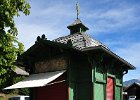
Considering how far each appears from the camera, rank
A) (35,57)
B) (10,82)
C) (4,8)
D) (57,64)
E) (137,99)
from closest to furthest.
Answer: (4,8) → (57,64) → (35,57) → (10,82) → (137,99)

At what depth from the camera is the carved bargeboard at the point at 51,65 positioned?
51.5 feet

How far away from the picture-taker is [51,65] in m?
16.3

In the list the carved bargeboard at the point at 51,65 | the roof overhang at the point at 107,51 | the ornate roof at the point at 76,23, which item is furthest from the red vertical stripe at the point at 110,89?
the ornate roof at the point at 76,23

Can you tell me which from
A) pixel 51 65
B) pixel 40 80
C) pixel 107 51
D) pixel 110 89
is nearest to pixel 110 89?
pixel 110 89

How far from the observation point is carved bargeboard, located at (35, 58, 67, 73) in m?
15.7

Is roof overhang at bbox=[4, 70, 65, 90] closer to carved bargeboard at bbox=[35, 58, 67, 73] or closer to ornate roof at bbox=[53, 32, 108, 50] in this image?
carved bargeboard at bbox=[35, 58, 67, 73]

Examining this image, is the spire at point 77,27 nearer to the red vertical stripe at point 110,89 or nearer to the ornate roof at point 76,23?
the ornate roof at point 76,23

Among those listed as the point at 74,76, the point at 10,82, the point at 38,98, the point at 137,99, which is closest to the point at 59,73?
the point at 74,76

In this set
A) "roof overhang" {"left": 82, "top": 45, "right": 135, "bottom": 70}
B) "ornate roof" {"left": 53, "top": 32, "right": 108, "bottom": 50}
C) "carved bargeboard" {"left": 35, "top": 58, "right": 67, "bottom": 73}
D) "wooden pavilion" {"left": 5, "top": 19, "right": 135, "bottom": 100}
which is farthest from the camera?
"ornate roof" {"left": 53, "top": 32, "right": 108, "bottom": 50}

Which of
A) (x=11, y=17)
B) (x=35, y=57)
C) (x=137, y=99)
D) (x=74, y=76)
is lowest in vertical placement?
(x=137, y=99)

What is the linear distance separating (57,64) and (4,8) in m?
3.84

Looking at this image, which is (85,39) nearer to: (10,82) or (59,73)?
(59,73)

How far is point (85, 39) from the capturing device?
16.9 meters

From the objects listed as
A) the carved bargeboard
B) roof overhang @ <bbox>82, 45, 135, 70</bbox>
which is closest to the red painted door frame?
roof overhang @ <bbox>82, 45, 135, 70</bbox>
